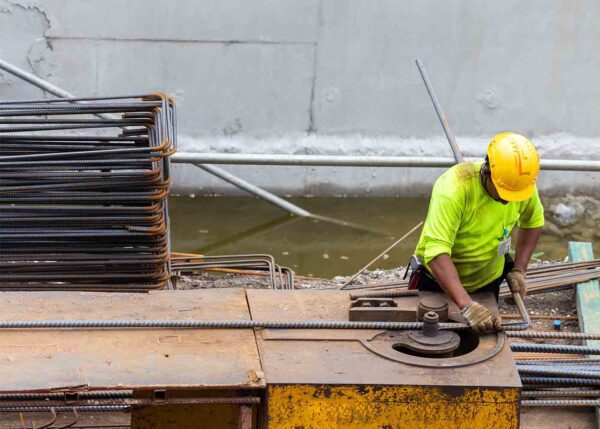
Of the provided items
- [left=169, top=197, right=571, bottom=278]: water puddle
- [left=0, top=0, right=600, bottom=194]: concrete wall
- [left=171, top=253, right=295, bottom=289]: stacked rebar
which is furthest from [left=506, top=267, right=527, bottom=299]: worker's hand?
[left=0, top=0, right=600, bottom=194]: concrete wall

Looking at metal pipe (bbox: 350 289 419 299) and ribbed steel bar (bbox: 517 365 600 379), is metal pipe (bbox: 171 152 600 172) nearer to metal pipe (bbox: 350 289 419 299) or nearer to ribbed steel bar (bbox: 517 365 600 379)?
ribbed steel bar (bbox: 517 365 600 379)

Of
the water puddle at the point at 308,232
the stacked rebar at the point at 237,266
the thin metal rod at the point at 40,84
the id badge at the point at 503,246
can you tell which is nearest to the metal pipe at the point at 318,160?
the stacked rebar at the point at 237,266

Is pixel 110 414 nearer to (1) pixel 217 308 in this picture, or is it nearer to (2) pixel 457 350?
(1) pixel 217 308

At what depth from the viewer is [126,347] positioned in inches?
137

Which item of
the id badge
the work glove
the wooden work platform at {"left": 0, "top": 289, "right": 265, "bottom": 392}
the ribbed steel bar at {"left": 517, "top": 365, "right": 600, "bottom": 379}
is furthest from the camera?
the id badge

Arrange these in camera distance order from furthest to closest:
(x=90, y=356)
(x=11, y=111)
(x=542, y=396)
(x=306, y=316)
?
(x=11, y=111) → (x=542, y=396) → (x=306, y=316) → (x=90, y=356)

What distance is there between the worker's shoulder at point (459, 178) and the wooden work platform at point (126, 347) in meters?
1.15

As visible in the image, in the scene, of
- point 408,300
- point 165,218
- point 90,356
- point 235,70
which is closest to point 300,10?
point 235,70

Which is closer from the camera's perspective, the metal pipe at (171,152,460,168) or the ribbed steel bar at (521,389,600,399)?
the ribbed steel bar at (521,389,600,399)

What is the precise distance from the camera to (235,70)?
904cm

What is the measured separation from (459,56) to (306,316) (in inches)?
236

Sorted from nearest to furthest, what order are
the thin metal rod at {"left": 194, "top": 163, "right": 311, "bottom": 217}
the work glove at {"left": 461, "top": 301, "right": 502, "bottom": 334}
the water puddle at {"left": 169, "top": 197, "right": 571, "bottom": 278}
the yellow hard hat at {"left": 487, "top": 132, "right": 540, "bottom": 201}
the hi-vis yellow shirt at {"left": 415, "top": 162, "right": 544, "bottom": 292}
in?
the work glove at {"left": 461, "top": 301, "right": 502, "bottom": 334} < the yellow hard hat at {"left": 487, "top": 132, "right": 540, "bottom": 201} < the hi-vis yellow shirt at {"left": 415, "top": 162, "right": 544, "bottom": 292} < the thin metal rod at {"left": 194, "top": 163, "right": 311, "bottom": 217} < the water puddle at {"left": 169, "top": 197, "right": 571, "bottom": 278}

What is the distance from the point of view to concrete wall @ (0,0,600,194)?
8781mm

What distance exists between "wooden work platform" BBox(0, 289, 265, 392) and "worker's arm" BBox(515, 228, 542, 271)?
1682 millimetres
